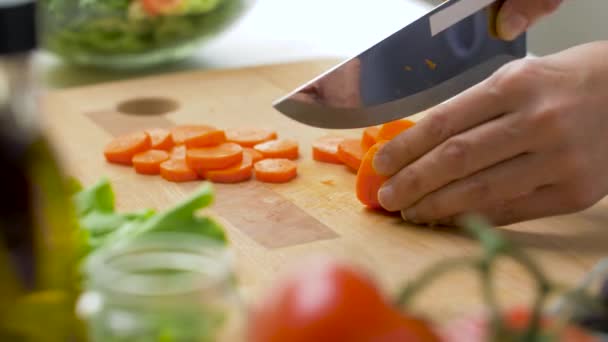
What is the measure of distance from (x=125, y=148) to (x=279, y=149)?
26 cm

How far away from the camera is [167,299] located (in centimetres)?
80

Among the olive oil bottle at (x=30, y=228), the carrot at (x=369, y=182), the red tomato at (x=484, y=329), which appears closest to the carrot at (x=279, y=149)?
the carrot at (x=369, y=182)

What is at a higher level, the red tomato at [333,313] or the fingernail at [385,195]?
the red tomato at [333,313]

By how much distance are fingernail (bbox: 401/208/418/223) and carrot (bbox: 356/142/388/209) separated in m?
0.05

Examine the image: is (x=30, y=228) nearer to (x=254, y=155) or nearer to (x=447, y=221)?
(x=447, y=221)

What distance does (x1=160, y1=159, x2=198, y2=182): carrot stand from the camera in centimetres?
170

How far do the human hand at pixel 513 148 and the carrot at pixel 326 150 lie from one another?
25 cm

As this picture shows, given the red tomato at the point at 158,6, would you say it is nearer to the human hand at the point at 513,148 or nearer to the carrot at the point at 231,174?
the carrot at the point at 231,174

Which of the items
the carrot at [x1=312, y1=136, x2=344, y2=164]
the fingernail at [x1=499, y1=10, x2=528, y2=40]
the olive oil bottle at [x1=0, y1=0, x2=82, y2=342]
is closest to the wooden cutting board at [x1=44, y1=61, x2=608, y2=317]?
the carrot at [x1=312, y1=136, x2=344, y2=164]

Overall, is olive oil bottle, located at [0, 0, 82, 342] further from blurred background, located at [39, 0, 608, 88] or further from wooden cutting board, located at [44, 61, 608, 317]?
blurred background, located at [39, 0, 608, 88]

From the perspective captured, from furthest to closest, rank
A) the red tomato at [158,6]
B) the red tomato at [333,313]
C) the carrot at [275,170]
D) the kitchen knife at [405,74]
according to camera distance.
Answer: the red tomato at [158,6] < the carrot at [275,170] < the kitchen knife at [405,74] < the red tomato at [333,313]

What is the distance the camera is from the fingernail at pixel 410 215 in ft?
4.99

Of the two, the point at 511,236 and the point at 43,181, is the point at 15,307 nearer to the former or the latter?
the point at 43,181

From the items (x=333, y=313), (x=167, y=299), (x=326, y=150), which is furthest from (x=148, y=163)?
(x=333, y=313)
